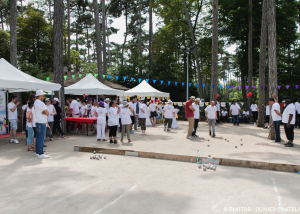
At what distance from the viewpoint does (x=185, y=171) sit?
573 cm

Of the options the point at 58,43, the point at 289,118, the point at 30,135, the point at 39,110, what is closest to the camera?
the point at 39,110

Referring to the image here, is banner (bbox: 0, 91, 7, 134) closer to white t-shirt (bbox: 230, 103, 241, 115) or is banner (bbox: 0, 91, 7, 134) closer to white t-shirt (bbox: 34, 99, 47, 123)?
white t-shirt (bbox: 34, 99, 47, 123)

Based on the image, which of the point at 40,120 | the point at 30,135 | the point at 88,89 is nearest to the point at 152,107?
the point at 88,89

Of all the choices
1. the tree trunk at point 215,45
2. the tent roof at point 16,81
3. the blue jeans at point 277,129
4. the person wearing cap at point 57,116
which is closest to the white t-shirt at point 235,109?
the tree trunk at point 215,45

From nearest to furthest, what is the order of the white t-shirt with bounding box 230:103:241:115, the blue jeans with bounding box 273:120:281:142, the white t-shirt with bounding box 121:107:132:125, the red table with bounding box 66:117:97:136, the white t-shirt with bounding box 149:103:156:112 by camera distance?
the blue jeans with bounding box 273:120:281:142, the white t-shirt with bounding box 121:107:132:125, the red table with bounding box 66:117:97:136, the white t-shirt with bounding box 149:103:156:112, the white t-shirt with bounding box 230:103:241:115

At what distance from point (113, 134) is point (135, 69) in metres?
22.6

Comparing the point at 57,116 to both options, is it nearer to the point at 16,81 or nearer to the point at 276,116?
the point at 16,81

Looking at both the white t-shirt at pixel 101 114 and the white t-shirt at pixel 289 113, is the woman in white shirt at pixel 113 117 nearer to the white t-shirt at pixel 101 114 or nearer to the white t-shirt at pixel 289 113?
the white t-shirt at pixel 101 114

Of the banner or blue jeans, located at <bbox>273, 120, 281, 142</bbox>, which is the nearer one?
blue jeans, located at <bbox>273, 120, 281, 142</bbox>

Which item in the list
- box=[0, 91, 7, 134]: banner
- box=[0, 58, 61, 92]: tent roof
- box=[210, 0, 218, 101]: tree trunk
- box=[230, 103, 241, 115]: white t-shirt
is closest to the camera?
box=[0, 58, 61, 92]: tent roof

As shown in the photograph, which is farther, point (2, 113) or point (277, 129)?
point (2, 113)

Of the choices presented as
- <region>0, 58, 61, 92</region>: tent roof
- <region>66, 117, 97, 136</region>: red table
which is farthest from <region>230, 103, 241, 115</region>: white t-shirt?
<region>0, 58, 61, 92</region>: tent roof

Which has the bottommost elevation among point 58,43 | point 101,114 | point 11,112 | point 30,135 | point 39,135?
point 30,135

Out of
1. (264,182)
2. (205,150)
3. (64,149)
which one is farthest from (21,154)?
(264,182)
